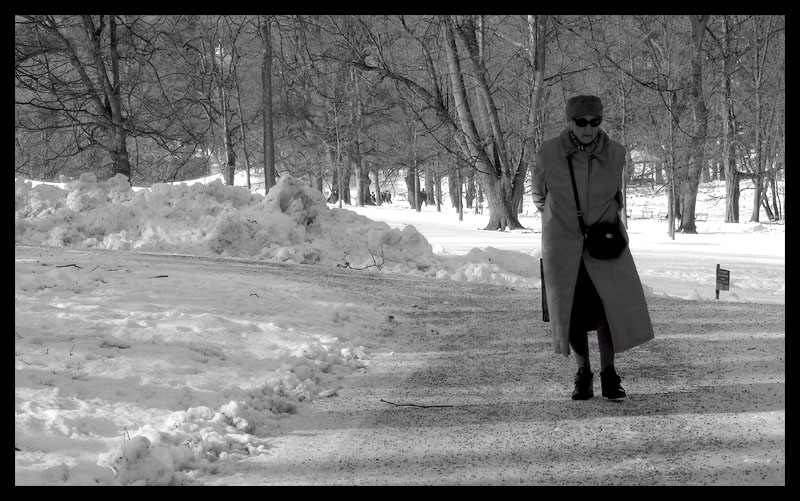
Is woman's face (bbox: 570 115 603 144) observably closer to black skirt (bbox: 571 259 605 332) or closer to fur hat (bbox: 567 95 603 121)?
Result: fur hat (bbox: 567 95 603 121)

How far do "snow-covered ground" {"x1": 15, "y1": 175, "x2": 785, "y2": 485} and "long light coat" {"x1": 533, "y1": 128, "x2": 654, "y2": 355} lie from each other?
1.64 meters

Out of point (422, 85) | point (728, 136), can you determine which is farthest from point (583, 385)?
point (728, 136)

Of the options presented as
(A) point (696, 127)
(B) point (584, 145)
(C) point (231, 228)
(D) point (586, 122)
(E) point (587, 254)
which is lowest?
(E) point (587, 254)

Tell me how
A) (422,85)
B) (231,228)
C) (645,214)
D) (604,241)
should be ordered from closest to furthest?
1. (604,241)
2. (231,228)
3. (422,85)
4. (645,214)

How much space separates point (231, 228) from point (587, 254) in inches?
367

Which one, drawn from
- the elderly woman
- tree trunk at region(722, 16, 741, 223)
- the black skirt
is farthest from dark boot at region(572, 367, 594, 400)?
tree trunk at region(722, 16, 741, 223)

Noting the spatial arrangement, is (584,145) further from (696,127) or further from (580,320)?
(696,127)

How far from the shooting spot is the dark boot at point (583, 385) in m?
4.72

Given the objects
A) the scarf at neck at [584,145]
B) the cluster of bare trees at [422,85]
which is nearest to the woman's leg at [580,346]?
the scarf at neck at [584,145]

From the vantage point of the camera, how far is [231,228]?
13.1 m

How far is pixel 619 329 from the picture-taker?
4.61m

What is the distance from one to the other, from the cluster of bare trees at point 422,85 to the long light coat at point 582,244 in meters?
8.28
